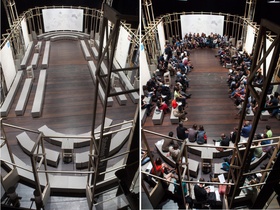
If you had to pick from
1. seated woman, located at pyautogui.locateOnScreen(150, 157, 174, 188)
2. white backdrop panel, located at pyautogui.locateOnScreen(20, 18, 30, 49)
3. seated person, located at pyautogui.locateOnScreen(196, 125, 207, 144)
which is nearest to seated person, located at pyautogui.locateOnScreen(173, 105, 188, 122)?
seated person, located at pyautogui.locateOnScreen(196, 125, 207, 144)

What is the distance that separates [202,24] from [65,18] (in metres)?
13.6

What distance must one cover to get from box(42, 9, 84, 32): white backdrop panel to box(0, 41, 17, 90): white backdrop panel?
1.72 metres

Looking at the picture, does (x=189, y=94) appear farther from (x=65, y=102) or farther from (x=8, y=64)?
(x=8, y=64)

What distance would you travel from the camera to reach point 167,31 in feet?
56.4

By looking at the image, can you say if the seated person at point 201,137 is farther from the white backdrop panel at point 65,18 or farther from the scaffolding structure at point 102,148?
the white backdrop panel at point 65,18

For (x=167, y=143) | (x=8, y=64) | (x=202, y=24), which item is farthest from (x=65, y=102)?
(x=202, y=24)

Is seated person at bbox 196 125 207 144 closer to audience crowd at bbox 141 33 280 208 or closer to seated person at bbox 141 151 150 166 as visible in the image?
audience crowd at bbox 141 33 280 208

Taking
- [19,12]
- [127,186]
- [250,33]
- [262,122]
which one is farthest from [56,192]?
[250,33]

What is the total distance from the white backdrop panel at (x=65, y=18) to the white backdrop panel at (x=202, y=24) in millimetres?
12127

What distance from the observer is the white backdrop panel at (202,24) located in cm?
1827

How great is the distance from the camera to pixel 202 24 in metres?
18.8

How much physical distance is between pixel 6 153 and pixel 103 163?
2.24 meters

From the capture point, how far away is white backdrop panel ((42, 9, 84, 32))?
6.32 metres

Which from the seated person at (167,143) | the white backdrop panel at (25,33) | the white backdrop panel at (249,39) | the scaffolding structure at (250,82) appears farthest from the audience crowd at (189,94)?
the white backdrop panel at (25,33)
